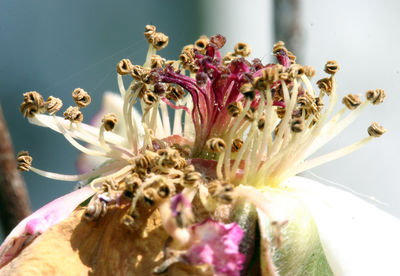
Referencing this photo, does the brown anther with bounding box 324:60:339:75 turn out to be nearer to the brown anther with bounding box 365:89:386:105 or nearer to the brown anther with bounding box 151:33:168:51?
the brown anther with bounding box 365:89:386:105

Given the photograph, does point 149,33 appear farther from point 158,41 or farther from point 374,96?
point 374,96

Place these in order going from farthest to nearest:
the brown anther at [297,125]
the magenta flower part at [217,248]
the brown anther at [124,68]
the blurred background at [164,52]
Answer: the blurred background at [164,52] → the brown anther at [124,68] → the brown anther at [297,125] → the magenta flower part at [217,248]

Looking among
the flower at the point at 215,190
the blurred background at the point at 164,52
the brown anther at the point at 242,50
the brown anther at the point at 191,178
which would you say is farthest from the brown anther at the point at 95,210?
the blurred background at the point at 164,52

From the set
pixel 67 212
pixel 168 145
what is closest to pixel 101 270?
pixel 67 212

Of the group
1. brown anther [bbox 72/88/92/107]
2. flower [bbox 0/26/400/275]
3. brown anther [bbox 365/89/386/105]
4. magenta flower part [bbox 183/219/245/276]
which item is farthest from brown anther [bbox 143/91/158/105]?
brown anther [bbox 365/89/386/105]

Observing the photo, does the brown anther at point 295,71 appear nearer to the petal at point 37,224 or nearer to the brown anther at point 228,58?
the brown anther at point 228,58
